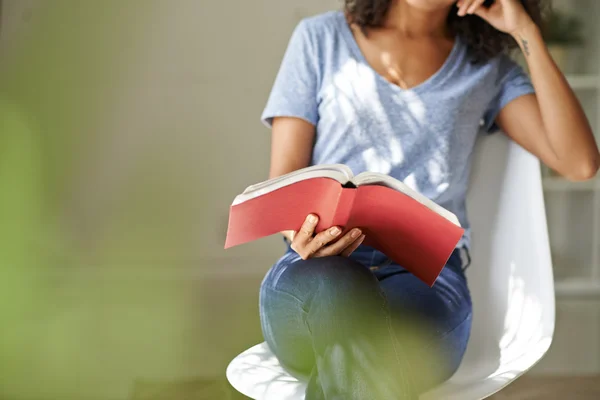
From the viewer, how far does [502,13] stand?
139 centimetres

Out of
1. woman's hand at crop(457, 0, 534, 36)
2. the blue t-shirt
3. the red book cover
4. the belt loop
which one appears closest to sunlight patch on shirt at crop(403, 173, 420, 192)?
the blue t-shirt

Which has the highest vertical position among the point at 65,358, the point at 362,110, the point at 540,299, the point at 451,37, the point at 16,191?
the point at 451,37

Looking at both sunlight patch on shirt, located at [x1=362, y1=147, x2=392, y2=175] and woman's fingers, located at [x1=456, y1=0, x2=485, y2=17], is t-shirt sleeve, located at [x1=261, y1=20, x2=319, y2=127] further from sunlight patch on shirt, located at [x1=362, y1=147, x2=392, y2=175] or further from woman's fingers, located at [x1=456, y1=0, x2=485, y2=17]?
woman's fingers, located at [x1=456, y1=0, x2=485, y2=17]

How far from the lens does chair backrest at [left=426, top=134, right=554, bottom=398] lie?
3.81ft

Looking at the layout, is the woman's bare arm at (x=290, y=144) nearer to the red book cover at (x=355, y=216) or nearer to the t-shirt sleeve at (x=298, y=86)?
the t-shirt sleeve at (x=298, y=86)

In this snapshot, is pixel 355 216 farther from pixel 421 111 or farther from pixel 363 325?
pixel 421 111

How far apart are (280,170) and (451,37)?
1.67 ft

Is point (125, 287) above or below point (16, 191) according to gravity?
below

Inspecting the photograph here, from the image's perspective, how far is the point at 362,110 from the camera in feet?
4.25

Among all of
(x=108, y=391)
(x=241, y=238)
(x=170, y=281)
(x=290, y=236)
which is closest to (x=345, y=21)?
(x=290, y=236)

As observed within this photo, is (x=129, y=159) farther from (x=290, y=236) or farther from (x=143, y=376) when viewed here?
(x=290, y=236)

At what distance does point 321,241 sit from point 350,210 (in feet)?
0.26

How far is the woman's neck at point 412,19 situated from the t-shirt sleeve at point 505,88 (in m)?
0.17

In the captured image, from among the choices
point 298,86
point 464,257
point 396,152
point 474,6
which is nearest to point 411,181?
point 396,152
